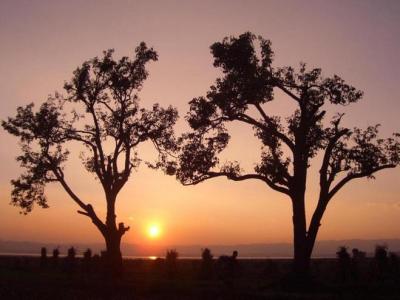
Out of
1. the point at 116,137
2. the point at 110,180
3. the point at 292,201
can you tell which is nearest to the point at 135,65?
the point at 116,137

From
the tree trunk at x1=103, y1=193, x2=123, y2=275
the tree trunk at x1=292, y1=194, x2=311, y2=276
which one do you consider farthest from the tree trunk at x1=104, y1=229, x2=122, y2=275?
the tree trunk at x1=292, y1=194, x2=311, y2=276

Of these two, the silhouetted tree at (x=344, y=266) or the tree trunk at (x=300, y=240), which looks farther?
the silhouetted tree at (x=344, y=266)

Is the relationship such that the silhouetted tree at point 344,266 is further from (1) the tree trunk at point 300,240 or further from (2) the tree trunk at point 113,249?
(2) the tree trunk at point 113,249

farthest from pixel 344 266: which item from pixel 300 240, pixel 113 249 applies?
pixel 113 249

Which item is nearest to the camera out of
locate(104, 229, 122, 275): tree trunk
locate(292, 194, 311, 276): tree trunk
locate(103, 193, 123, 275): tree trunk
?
locate(292, 194, 311, 276): tree trunk

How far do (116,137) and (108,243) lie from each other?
7122 mm

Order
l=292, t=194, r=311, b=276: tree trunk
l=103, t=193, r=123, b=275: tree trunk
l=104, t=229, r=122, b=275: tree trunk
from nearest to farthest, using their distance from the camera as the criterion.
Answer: l=292, t=194, r=311, b=276: tree trunk, l=104, t=229, r=122, b=275: tree trunk, l=103, t=193, r=123, b=275: tree trunk

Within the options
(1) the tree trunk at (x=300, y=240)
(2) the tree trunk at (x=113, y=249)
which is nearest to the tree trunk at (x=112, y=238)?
(2) the tree trunk at (x=113, y=249)

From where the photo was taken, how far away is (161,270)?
146 feet

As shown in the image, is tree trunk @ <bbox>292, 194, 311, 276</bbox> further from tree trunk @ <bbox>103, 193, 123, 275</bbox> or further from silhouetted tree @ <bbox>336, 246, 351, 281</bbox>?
tree trunk @ <bbox>103, 193, 123, 275</bbox>

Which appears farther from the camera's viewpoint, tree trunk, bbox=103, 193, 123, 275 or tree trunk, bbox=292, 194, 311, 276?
tree trunk, bbox=103, 193, 123, 275

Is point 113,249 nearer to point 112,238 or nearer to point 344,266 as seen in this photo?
point 112,238

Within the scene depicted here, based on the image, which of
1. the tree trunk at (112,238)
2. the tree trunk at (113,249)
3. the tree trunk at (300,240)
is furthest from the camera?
the tree trunk at (112,238)

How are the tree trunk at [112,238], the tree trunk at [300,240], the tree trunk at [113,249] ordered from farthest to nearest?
the tree trunk at [112,238] → the tree trunk at [113,249] → the tree trunk at [300,240]
